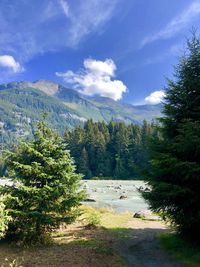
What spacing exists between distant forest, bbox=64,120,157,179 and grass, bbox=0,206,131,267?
94074 mm

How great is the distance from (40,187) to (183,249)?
9.09 metres

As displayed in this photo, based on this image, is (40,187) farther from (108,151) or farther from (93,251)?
(108,151)

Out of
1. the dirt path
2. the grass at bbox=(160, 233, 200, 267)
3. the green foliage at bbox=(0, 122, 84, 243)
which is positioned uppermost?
the green foliage at bbox=(0, 122, 84, 243)

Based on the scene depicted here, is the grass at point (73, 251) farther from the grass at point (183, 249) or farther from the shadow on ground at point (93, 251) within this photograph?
the grass at point (183, 249)

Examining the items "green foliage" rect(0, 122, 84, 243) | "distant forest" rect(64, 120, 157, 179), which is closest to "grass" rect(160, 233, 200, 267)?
"green foliage" rect(0, 122, 84, 243)

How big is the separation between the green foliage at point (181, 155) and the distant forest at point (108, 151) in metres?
97.6

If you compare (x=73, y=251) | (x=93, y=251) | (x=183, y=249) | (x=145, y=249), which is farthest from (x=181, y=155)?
(x=73, y=251)

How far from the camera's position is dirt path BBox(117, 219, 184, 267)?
16406 mm

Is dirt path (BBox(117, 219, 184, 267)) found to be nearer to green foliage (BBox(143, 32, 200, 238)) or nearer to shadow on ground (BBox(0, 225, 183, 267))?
shadow on ground (BBox(0, 225, 183, 267))

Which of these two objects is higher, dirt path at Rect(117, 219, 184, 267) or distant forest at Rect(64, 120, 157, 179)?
distant forest at Rect(64, 120, 157, 179)

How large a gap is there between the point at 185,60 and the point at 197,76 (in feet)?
4.41

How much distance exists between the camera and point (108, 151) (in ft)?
428

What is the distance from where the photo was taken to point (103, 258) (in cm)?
1672

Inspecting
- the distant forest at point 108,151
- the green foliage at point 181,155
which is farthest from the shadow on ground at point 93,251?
the distant forest at point 108,151
